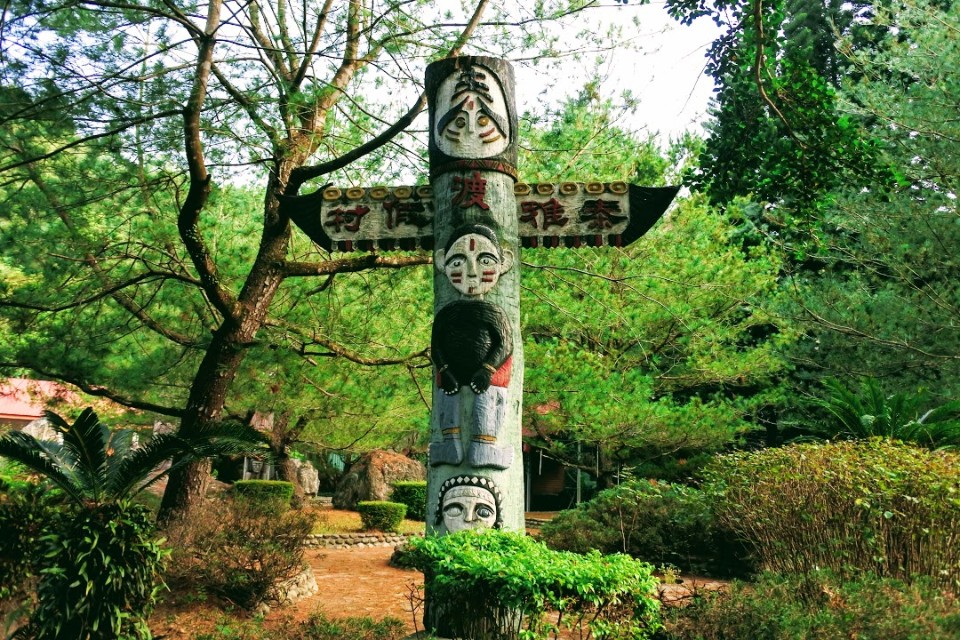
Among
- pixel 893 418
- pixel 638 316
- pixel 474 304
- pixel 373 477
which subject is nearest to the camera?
pixel 474 304

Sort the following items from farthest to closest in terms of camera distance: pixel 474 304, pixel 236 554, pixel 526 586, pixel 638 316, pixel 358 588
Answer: pixel 638 316 → pixel 358 588 → pixel 236 554 → pixel 474 304 → pixel 526 586

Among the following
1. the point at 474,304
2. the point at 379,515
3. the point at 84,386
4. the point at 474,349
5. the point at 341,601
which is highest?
the point at 474,304

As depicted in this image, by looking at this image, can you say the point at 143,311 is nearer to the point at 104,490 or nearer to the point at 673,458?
the point at 104,490

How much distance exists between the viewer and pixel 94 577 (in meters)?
5.05

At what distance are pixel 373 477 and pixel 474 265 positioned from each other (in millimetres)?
13314

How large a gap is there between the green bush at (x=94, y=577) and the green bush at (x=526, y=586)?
2109 mm

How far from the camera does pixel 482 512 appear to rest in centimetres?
519

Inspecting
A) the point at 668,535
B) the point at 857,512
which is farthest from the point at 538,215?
the point at 668,535

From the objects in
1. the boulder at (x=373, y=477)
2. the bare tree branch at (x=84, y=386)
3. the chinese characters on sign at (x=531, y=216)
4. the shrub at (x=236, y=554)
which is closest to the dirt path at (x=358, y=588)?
the shrub at (x=236, y=554)

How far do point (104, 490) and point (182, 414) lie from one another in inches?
126

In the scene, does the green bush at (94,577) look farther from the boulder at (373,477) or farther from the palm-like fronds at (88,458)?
the boulder at (373,477)

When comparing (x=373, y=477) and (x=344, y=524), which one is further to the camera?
(x=373, y=477)

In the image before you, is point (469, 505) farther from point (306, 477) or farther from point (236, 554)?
point (306, 477)

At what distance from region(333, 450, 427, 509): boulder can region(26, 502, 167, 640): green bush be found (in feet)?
42.3
